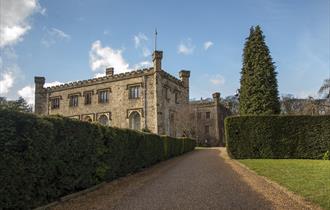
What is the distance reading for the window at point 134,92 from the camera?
41469mm

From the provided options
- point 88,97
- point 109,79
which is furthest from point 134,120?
point 88,97

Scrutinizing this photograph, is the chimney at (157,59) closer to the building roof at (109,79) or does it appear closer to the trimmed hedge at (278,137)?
the building roof at (109,79)

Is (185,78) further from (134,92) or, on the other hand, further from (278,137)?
(278,137)

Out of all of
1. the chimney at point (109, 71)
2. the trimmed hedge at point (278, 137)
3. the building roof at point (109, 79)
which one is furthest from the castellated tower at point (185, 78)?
the trimmed hedge at point (278, 137)

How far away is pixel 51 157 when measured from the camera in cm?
861

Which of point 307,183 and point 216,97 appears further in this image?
point 216,97

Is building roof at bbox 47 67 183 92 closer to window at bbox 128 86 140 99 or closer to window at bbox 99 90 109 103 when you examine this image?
window at bbox 99 90 109 103

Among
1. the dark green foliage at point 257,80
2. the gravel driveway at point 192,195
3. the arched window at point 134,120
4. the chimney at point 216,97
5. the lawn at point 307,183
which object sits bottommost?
the gravel driveway at point 192,195

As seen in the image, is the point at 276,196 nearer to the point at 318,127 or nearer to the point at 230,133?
the point at 230,133

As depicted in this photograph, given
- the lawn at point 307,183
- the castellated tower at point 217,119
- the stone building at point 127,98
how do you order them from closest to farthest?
the lawn at point 307,183 < the stone building at point 127,98 < the castellated tower at point 217,119

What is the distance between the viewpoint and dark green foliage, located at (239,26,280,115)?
94.2 feet

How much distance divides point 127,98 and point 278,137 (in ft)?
75.5

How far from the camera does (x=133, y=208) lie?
820 cm

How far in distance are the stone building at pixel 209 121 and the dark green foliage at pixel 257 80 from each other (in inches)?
1253
